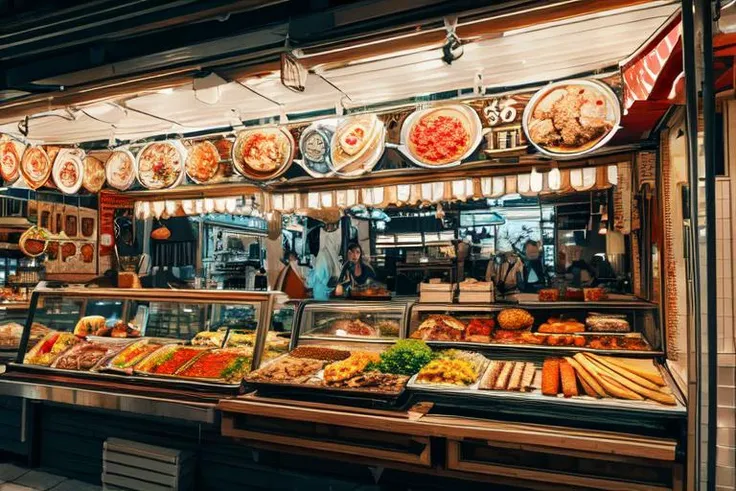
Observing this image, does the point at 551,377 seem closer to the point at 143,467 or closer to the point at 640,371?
the point at 640,371

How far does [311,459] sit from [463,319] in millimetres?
2126

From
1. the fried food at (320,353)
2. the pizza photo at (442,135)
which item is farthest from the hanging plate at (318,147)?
the fried food at (320,353)

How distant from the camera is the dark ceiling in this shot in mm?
2994

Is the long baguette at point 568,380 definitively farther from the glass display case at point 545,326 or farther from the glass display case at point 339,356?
the glass display case at point 339,356

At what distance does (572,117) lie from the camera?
360 cm

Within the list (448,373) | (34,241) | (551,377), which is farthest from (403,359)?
(34,241)

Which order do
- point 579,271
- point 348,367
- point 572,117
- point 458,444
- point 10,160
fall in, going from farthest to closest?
1. point 579,271
2. point 10,160
3. point 348,367
4. point 572,117
5. point 458,444

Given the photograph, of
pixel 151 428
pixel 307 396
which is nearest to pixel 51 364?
pixel 151 428

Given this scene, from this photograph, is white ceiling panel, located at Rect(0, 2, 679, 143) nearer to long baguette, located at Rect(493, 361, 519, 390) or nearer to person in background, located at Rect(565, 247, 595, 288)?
long baguette, located at Rect(493, 361, 519, 390)

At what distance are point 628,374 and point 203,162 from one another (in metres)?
4.67

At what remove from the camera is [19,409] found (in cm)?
514

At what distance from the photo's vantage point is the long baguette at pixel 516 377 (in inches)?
135

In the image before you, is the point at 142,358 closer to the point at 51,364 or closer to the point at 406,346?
the point at 51,364

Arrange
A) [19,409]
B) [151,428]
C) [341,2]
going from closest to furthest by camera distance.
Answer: [341,2]
[151,428]
[19,409]
